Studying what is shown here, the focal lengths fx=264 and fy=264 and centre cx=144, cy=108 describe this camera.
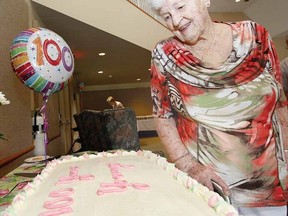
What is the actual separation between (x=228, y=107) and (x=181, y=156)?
0.20 m

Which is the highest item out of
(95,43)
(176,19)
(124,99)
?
(95,43)

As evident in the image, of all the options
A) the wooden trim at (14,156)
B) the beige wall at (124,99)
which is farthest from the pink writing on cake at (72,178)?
the beige wall at (124,99)

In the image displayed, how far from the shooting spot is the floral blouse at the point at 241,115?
77 centimetres

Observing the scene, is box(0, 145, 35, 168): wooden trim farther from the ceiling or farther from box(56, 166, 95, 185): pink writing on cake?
the ceiling

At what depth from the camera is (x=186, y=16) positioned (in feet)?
2.42

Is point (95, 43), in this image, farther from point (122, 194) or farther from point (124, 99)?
point (124, 99)

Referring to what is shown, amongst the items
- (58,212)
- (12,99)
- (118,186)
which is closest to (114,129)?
(12,99)

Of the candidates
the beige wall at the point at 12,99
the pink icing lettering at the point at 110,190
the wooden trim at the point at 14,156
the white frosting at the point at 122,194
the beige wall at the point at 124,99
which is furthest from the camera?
the beige wall at the point at 124,99

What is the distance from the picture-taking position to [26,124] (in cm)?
221

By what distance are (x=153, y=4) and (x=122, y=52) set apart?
522 centimetres

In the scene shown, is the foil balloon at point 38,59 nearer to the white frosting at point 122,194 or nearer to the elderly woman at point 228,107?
the white frosting at point 122,194

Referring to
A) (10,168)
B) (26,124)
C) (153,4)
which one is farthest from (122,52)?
(153,4)

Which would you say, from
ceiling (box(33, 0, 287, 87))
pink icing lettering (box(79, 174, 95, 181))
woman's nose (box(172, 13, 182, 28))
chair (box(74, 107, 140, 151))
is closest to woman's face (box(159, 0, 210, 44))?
woman's nose (box(172, 13, 182, 28))

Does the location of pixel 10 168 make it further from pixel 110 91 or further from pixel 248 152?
pixel 110 91
